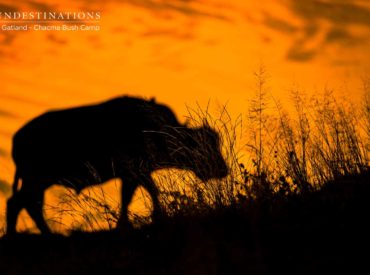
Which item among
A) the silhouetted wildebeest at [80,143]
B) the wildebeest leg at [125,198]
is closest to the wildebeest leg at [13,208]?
the silhouetted wildebeest at [80,143]

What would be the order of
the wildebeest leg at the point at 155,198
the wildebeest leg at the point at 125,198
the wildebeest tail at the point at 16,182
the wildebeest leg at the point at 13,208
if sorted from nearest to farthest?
the wildebeest leg at the point at 155,198, the wildebeest leg at the point at 125,198, the wildebeest leg at the point at 13,208, the wildebeest tail at the point at 16,182

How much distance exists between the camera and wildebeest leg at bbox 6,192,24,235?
862 cm

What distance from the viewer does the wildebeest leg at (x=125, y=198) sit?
190 inches

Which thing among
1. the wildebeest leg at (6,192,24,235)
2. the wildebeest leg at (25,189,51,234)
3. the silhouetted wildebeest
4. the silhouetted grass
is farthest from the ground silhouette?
the silhouetted wildebeest

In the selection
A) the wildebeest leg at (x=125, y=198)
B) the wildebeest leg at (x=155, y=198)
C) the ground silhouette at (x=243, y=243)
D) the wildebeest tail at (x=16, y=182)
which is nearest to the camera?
the ground silhouette at (x=243, y=243)

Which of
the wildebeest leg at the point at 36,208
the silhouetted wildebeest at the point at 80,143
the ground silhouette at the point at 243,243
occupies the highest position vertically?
the silhouetted wildebeest at the point at 80,143

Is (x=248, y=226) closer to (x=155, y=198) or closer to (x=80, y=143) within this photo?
(x=155, y=198)

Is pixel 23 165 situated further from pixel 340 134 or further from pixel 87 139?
pixel 340 134

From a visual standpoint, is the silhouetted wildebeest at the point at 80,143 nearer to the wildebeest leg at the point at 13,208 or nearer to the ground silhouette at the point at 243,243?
the wildebeest leg at the point at 13,208

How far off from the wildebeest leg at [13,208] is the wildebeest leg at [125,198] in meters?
1.66

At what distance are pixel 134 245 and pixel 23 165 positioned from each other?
557cm

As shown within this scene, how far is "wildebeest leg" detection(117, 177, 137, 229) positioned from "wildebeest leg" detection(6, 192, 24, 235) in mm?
1664

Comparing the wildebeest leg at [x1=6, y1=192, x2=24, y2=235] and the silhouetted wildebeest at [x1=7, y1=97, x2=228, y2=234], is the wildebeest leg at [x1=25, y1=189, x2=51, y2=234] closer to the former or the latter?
the silhouetted wildebeest at [x1=7, y1=97, x2=228, y2=234]

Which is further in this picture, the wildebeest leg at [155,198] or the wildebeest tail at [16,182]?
the wildebeest tail at [16,182]
